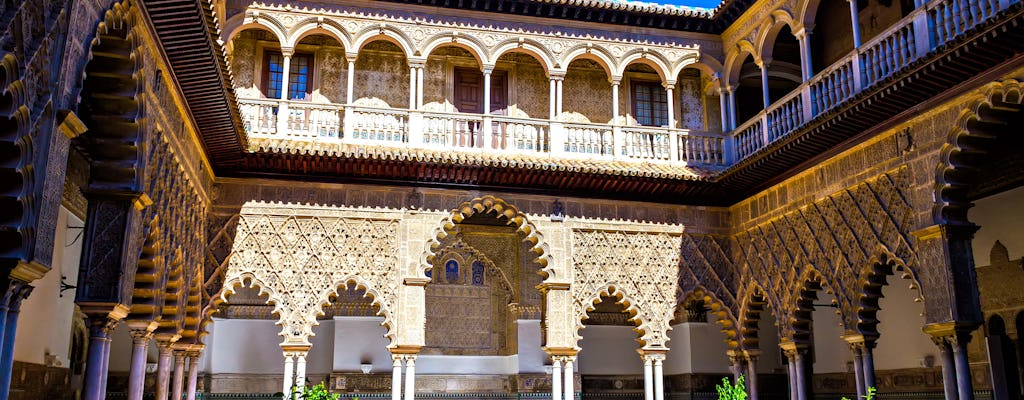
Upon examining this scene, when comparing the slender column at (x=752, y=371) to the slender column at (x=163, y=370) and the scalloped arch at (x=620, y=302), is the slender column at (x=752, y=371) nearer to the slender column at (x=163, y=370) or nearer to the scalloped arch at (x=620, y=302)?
the scalloped arch at (x=620, y=302)

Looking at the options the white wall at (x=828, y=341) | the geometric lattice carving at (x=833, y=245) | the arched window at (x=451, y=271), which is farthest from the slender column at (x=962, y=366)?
the arched window at (x=451, y=271)

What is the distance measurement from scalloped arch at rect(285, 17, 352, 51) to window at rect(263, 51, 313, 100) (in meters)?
0.89

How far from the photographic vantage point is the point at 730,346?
12508mm

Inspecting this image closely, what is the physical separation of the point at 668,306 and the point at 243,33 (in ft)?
23.9

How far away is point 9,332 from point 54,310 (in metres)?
5.97

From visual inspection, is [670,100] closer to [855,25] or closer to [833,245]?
[855,25]

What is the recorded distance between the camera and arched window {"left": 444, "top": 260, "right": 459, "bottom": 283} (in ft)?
50.1

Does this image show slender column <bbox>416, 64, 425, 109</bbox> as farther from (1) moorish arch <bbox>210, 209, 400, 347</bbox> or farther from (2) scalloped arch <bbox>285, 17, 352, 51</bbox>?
(1) moorish arch <bbox>210, 209, 400, 347</bbox>

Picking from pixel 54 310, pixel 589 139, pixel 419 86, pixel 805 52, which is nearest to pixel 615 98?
pixel 589 139

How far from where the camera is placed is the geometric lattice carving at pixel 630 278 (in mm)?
12062

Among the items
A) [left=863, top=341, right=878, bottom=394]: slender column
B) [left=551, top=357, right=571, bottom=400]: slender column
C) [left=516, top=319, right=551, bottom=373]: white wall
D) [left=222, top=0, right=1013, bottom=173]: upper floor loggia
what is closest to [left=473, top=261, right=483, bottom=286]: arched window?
[left=516, top=319, right=551, bottom=373]: white wall

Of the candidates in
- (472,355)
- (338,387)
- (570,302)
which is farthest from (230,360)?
(570,302)

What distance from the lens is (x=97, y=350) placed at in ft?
23.2

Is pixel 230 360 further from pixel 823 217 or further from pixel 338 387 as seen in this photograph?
pixel 823 217
